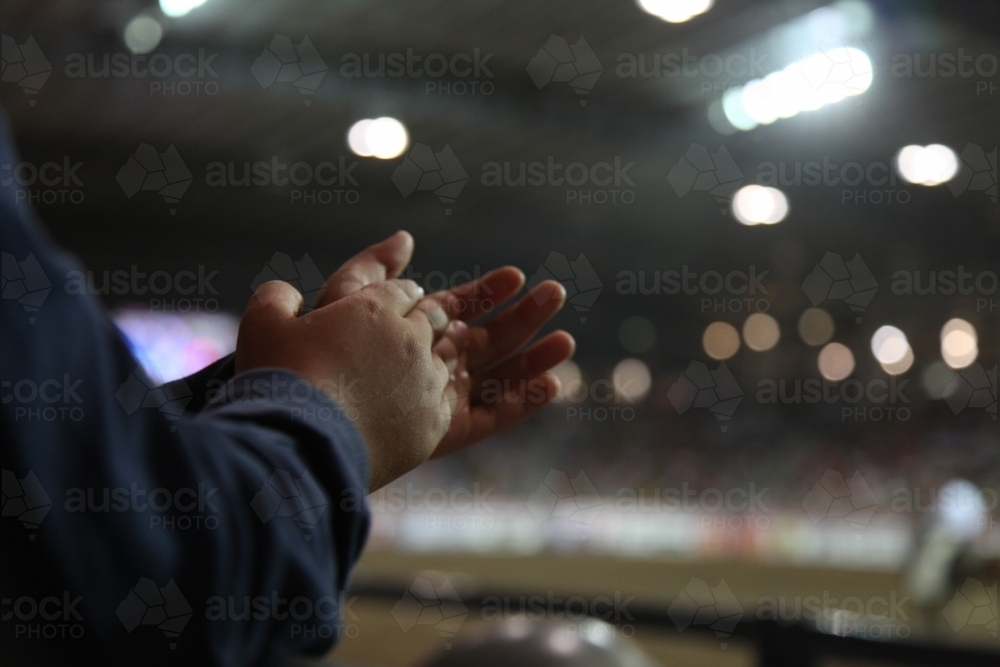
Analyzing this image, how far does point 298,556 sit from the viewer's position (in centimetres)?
30

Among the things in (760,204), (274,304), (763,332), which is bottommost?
(763,332)

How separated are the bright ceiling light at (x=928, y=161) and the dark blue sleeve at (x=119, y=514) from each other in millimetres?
5713

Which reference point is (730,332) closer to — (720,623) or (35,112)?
(35,112)

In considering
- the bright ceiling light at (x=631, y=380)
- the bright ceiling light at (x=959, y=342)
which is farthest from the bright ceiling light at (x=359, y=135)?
the bright ceiling light at (x=959, y=342)

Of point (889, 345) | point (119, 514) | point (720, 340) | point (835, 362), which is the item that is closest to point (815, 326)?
point (835, 362)

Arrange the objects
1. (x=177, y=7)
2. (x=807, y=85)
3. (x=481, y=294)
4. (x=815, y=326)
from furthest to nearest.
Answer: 1. (x=815, y=326)
2. (x=807, y=85)
3. (x=177, y=7)
4. (x=481, y=294)

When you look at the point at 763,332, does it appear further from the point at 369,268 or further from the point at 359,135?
the point at 369,268

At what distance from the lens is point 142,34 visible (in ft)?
13.2

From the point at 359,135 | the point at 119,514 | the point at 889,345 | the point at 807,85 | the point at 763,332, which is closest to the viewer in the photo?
the point at 119,514

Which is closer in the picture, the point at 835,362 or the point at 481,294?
the point at 481,294

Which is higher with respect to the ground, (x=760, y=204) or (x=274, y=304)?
(x=760, y=204)

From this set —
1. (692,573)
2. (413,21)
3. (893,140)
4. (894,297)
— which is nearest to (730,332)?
(894,297)

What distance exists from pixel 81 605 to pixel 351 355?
0.16 m

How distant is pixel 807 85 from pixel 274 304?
4412mm
